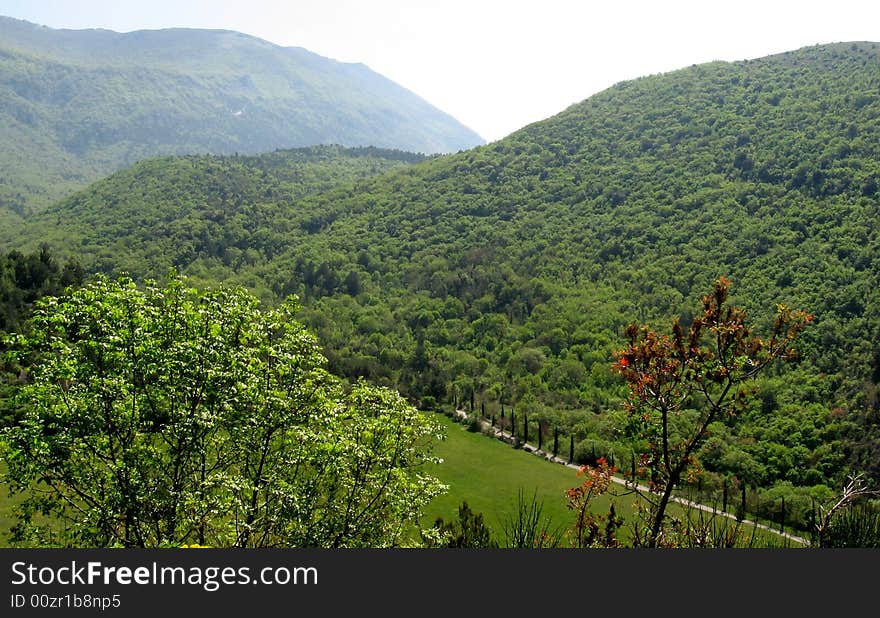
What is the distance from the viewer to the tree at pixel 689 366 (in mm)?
8773

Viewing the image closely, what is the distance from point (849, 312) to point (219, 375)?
268 feet

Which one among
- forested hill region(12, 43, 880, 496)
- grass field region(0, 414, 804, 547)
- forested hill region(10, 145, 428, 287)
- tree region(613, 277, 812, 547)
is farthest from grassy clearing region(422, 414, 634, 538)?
forested hill region(10, 145, 428, 287)

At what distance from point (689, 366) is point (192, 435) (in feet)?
37.0

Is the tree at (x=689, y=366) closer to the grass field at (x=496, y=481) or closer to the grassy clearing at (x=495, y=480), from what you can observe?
the grass field at (x=496, y=481)

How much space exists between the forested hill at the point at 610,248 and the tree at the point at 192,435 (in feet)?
158

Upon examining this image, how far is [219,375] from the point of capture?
49.7 ft

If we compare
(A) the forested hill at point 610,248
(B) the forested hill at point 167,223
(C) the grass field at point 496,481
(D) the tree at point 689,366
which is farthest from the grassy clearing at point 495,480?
(B) the forested hill at point 167,223

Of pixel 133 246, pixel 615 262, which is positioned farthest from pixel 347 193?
pixel 615 262

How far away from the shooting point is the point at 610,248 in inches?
4729

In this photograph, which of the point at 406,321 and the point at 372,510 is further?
the point at 406,321

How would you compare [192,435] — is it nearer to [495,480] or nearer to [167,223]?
[495,480]

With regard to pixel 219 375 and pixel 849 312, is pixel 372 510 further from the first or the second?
pixel 849 312

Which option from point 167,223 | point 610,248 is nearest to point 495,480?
point 610,248

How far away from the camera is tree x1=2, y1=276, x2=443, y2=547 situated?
1436 centimetres
